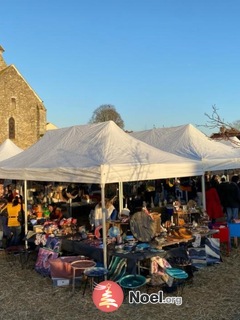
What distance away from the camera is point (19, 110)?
29.8 meters

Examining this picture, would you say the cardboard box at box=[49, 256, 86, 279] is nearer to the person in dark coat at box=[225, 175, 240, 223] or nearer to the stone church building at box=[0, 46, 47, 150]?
the person in dark coat at box=[225, 175, 240, 223]

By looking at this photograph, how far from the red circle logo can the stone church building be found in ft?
83.5

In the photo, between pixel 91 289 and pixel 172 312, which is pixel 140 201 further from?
pixel 172 312

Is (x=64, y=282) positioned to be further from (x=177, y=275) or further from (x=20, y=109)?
(x=20, y=109)

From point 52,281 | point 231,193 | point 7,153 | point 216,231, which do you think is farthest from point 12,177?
point 7,153

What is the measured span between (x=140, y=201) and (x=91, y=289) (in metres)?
5.69

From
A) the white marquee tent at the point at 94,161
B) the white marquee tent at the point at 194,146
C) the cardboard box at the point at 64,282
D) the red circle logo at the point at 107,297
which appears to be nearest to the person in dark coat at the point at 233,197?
the white marquee tent at the point at 194,146

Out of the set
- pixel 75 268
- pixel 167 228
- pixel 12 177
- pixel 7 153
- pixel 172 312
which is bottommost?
pixel 172 312

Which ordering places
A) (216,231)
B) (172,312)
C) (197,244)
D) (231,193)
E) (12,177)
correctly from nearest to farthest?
(172,312)
(197,244)
(216,231)
(12,177)
(231,193)

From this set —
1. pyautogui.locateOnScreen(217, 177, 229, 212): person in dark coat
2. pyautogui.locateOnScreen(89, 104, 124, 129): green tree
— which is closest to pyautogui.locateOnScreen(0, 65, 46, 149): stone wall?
pyautogui.locateOnScreen(89, 104, 124, 129): green tree

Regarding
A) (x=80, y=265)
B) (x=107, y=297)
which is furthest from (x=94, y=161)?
(x=107, y=297)

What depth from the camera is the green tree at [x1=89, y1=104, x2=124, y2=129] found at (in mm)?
44862

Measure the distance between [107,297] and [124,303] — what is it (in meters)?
0.35

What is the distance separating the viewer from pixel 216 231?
7258mm
